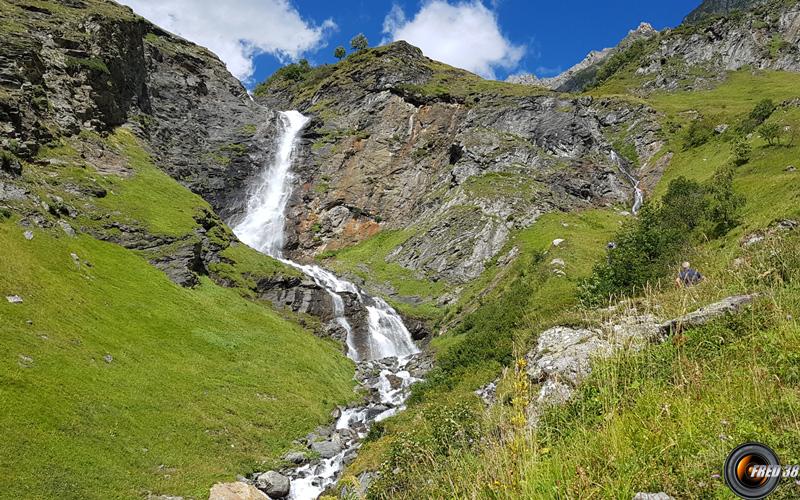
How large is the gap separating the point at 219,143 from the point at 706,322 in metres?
85.4

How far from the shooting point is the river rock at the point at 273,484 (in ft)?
60.7

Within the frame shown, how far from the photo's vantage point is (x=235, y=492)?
1730cm

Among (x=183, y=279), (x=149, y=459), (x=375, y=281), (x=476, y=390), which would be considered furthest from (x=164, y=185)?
(x=476, y=390)

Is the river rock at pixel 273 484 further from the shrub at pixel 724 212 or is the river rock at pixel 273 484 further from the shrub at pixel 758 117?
the shrub at pixel 758 117

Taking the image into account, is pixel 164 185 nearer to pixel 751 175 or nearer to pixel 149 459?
pixel 149 459

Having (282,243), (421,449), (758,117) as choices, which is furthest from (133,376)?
(758,117)

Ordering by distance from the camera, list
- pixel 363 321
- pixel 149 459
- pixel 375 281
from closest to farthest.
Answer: pixel 149 459
pixel 363 321
pixel 375 281

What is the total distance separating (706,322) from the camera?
7.94 meters

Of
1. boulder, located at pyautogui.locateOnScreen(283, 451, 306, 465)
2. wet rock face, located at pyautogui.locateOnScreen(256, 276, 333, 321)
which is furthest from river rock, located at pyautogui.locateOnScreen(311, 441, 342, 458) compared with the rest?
wet rock face, located at pyautogui.locateOnScreen(256, 276, 333, 321)

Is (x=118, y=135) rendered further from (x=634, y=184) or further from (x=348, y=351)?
(x=634, y=184)

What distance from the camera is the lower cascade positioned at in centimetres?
2109

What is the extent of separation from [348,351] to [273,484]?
2115 centimetres

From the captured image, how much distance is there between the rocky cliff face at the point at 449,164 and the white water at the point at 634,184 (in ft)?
4.41

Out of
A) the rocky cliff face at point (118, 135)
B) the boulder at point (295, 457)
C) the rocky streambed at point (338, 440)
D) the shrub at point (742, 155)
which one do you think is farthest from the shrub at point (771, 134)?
the boulder at point (295, 457)
